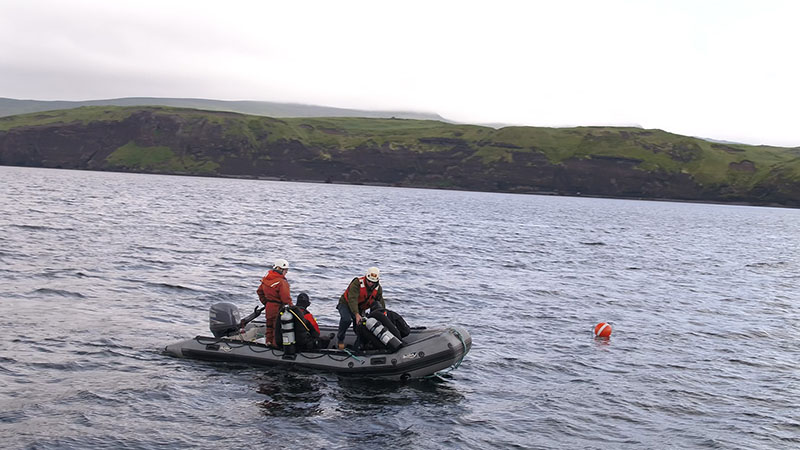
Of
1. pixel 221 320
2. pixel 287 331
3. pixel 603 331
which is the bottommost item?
pixel 603 331

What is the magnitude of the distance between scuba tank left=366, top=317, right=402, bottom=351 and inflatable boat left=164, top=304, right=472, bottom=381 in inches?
1.1

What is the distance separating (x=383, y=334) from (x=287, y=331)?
9.09 feet

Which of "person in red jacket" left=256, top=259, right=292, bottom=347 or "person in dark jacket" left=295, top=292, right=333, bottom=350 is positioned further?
"person in red jacket" left=256, top=259, right=292, bottom=347

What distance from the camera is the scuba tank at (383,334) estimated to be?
19.4 meters

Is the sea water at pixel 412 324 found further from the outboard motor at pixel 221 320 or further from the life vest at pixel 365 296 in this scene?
the life vest at pixel 365 296

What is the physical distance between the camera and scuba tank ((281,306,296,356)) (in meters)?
19.5

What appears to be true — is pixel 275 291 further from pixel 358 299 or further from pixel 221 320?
pixel 221 320

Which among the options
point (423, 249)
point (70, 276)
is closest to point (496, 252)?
point (423, 249)

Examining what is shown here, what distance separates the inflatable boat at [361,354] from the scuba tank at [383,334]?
0.09 feet

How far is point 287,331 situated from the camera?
19.6 m

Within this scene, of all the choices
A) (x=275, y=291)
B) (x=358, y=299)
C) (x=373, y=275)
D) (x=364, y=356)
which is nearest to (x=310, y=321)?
(x=275, y=291)

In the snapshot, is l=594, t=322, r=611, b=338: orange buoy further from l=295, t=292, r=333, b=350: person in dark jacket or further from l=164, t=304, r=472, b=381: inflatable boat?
l=295, t=292, r=333, b=350: person in dark jacket

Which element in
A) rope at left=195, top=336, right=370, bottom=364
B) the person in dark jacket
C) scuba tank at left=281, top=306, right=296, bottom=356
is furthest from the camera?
rope at left=195, top=336, right=370, bottom=364

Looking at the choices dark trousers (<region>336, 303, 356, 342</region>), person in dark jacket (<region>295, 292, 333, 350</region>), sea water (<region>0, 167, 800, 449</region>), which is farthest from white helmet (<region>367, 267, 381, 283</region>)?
sea water (<region>0, 167, 800, 449</region>)
